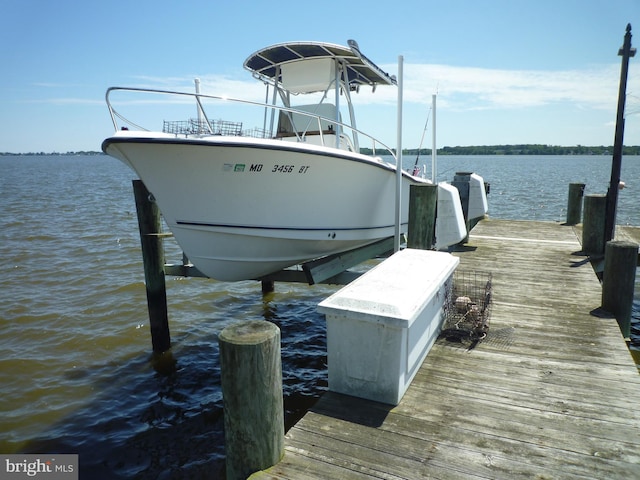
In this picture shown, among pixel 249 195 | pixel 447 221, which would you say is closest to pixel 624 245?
pixel 447 221

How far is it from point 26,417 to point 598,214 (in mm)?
8780

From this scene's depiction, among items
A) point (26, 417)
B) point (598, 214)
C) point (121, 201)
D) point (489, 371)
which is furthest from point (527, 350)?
point (121, 201)

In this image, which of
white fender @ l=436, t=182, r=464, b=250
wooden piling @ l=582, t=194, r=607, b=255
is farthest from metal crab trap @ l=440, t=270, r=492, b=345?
wooden piling @ l=582, t=194, r=607, b=255

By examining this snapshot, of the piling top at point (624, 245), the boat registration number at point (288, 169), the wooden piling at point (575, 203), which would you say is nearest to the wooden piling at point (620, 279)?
the piling top at point (624, 245)

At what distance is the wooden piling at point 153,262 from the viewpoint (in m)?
6.91

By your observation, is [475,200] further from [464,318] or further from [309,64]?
[464,318]

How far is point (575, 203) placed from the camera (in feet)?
38.0

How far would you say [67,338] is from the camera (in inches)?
331

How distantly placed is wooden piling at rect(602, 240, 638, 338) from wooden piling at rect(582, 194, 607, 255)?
8.69 ft

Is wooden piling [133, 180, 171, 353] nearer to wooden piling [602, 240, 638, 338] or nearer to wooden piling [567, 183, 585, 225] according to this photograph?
wooden piling [602, 240, 638, 338]

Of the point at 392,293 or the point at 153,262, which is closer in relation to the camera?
the point at 392,293

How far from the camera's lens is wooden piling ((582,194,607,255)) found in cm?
752

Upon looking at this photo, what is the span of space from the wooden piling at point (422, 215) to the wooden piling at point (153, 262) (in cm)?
374

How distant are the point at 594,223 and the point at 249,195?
5.58 m
